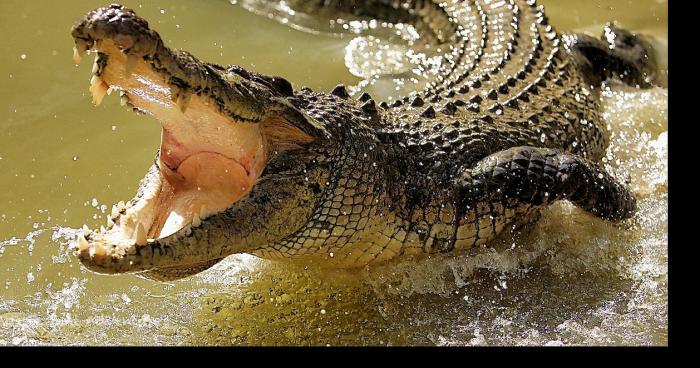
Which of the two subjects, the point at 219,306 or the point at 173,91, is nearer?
the point at 173,91

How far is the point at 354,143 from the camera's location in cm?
400

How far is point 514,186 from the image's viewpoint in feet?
13.9

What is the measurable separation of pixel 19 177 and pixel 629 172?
382 centimetres

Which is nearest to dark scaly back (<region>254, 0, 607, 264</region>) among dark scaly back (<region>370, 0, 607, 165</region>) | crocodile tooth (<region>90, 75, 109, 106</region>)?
dark scaly back (<region>370, 0, 607, 165</region>)

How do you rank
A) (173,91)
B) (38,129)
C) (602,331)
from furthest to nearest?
1. (38,129)
2. (602,331)
3. (173,91)

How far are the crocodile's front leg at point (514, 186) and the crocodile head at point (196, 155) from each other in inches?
33.4

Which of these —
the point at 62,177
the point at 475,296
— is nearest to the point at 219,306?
→ the point at 475,296

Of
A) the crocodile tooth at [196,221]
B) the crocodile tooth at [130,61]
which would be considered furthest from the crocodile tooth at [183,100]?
the crocodile tooth at [196,221]

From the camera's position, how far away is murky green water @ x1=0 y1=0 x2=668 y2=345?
3.84 meters

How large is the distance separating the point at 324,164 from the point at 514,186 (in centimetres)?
103

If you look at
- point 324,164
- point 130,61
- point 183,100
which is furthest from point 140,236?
point 324,164

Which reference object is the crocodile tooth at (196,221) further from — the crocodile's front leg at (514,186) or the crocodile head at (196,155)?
the crocodile's front leg at (514,186)

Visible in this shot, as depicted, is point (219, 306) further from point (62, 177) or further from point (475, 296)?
point (62, 177)

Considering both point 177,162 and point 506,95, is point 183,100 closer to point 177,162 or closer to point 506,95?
point 177,162
